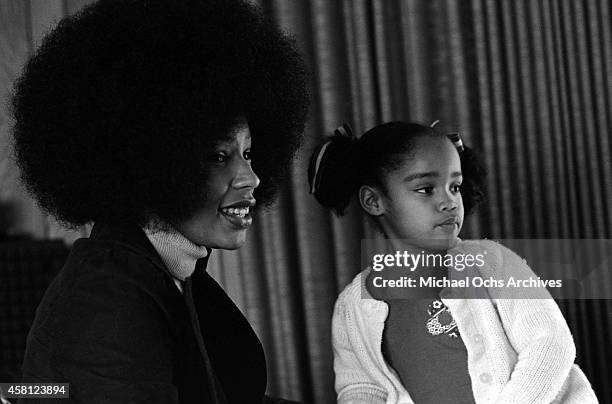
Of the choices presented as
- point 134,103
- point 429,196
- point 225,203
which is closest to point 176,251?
point 225,203

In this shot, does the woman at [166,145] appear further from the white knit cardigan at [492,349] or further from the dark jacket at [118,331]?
the white knit cardigan at [492,349]

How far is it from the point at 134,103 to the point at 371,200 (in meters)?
0.72

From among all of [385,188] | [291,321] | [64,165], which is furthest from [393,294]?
[64,165]

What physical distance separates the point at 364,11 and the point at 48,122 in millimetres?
1030

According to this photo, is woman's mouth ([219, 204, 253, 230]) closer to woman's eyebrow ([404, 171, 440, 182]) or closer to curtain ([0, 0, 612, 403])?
woman's eyebrow ([404, 171, 440, 182])

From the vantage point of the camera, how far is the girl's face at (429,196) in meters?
1.54

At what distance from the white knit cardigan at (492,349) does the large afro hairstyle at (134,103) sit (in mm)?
619

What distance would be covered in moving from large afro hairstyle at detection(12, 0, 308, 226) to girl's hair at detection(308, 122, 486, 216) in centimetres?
51

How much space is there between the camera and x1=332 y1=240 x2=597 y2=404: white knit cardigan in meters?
1.43

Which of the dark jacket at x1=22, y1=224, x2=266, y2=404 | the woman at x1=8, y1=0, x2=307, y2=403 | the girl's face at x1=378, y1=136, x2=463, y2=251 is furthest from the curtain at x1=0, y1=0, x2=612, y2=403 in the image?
the dark jacket at x1=22, y1=224, x2=266, y2=404

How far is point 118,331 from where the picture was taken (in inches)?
33.6

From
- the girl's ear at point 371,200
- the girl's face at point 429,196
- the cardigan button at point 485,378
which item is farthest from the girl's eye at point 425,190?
the cardigan button at point 485,378

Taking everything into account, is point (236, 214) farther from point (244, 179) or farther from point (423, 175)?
point (423, 175)

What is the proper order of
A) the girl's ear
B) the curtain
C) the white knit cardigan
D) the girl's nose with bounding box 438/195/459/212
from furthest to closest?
the curtain, the girl's ear, the girl's nose with bounding box 438/195/459/212, the white knit cardigan
